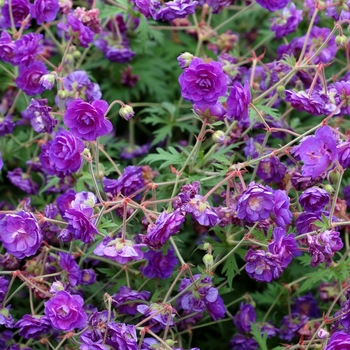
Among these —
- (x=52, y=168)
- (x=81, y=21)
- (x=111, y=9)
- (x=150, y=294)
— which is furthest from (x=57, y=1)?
(x=150, y=294)

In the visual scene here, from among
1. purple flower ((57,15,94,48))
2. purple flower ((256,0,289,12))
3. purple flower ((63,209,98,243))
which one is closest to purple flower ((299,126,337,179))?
purple flower ((63,209,98,243))

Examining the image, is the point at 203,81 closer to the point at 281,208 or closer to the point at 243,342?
the point at 281,208

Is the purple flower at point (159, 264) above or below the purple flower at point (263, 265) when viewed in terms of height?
below

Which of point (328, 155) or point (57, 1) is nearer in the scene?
point (328, 155)

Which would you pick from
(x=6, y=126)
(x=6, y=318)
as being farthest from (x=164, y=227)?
(x=6, y=126)

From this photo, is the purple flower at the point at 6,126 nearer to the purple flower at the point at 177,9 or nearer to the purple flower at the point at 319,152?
the purple flower at the point at 177,9

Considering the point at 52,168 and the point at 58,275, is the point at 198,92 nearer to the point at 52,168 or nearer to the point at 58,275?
the point at 52,168

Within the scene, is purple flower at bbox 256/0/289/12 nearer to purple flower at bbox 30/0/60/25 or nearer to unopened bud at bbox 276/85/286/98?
unopened bud at bbox 276/85/286/98

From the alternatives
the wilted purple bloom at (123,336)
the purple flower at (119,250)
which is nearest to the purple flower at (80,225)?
the purple flower at (119,250)
